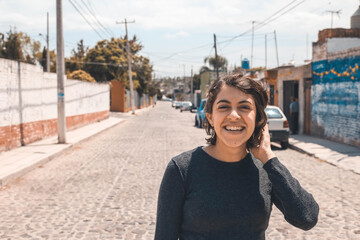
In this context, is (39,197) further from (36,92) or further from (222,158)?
(36,92)

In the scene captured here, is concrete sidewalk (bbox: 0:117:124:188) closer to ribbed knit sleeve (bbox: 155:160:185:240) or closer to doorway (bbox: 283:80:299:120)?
ribbed knit sleeve (bbox: 155:160:185:240)

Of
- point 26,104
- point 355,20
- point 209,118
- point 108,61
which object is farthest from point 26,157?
point 108,61

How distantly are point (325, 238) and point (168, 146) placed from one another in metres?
9.92

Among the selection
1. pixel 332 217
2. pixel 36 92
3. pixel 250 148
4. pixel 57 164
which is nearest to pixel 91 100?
Result: pixel 36 92

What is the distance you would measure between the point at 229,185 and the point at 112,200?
16.9ft

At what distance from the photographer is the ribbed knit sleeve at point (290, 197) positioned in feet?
6.46

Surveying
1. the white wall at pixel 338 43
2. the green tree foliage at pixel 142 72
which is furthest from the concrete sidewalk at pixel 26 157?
the green tree foliage at pixel 142 72

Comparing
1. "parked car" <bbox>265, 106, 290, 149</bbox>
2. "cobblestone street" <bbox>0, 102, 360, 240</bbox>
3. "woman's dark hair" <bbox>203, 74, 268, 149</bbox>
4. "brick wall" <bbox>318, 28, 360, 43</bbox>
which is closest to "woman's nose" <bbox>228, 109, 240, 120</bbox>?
"woman's dark hair" <bbox>203, 74, 268, 149</bbox>

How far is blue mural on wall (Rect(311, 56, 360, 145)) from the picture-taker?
1438 cm

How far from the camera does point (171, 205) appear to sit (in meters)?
1.92

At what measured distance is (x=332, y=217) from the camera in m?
5.79

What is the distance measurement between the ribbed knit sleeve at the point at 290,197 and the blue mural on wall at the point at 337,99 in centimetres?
1324

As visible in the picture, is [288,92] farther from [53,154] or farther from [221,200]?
[221,200]

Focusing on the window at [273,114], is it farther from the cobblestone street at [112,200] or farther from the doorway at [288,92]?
the doorway at [288,92]
